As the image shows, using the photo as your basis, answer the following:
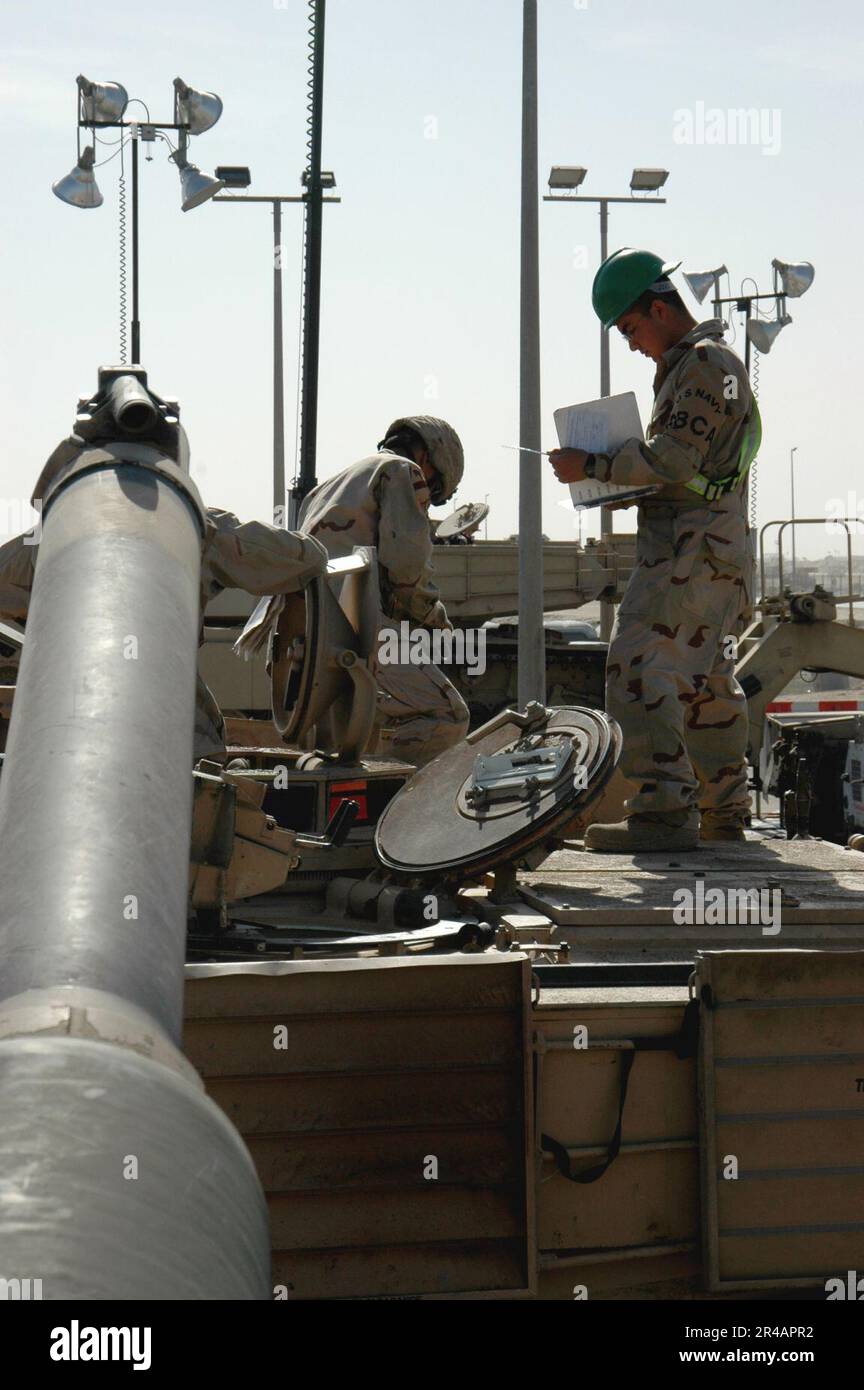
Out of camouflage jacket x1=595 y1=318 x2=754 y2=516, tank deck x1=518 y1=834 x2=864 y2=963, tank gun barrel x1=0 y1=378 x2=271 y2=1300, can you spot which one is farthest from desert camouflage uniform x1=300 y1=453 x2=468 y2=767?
tank gun barrel x1=0 y1=378 x2=271 y2=1300

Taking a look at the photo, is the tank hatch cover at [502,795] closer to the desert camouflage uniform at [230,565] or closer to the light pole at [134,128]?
the desert camouflage uniform at [230,565]

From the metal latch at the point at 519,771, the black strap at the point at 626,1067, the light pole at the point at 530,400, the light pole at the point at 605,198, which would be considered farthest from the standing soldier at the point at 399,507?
the light pole at the point at 605,198

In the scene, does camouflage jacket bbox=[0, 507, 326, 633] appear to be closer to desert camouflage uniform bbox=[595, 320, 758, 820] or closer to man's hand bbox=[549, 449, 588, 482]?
man's hand bbox=[549, 449, 588, 482]

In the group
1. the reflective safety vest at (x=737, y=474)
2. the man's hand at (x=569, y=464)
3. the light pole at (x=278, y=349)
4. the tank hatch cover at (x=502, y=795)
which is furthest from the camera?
the light pole at (x=278, y=349)

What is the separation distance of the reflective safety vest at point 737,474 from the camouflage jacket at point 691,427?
0.02 m

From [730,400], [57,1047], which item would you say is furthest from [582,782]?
[57,1047]

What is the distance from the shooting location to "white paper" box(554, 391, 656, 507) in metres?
6.37

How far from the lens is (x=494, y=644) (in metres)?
→ 19.2

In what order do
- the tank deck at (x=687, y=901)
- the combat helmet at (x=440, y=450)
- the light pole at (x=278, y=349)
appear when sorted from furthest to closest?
the light pole at (x=278, y=349) → the combat helmet at (x=440, y=450) → the tank deck at (x=687, y=901)

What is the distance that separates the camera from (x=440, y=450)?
7.99m

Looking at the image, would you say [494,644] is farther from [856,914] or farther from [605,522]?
[856,914]

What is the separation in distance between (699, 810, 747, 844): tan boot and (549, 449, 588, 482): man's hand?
1.41 metres

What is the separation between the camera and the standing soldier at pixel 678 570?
21.0 feet

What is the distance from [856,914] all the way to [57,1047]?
11.3 ft
